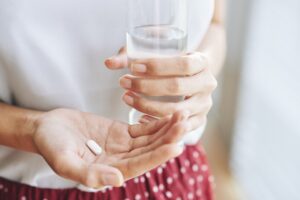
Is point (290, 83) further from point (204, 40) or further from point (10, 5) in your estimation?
point (10, 5)

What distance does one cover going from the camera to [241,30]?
170 centimetres

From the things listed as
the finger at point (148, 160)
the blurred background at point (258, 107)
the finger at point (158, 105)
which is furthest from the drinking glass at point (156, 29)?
the blurred background at point (258, 107)

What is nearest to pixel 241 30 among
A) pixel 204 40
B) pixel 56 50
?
pixel 204 40

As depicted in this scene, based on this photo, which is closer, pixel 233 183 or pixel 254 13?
pixel 254 13

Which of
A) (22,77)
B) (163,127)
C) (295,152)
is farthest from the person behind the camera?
(295,152)

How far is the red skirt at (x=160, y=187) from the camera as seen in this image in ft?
2.40

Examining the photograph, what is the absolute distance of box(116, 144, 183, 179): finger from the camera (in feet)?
1.68

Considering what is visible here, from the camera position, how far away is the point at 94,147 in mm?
600

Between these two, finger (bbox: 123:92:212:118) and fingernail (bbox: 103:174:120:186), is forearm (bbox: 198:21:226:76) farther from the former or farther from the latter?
fingernail (bbox: 103:174:120:186)

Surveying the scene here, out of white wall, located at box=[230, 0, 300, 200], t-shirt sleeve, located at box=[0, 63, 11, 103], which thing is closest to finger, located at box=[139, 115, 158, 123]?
t-shirt sleeve, located at box=[0, 63, 11, 103]

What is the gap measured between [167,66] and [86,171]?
182mm

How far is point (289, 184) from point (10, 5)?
1.02m

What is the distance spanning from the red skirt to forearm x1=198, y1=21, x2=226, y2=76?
0.17 meters

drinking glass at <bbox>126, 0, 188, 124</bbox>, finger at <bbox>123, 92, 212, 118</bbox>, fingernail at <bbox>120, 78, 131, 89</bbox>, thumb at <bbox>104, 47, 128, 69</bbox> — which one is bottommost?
finger at <bbox>123, 92, 212, 118</bbox>
